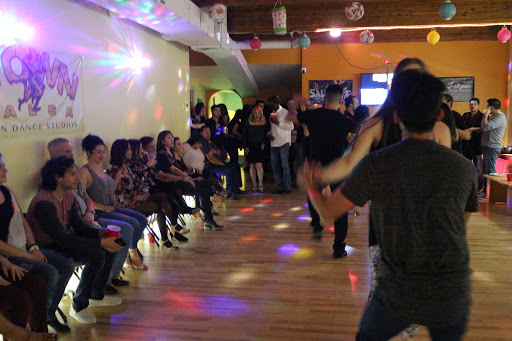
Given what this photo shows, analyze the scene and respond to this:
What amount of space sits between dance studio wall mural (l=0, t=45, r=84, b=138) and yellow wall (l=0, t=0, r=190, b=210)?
81 mm

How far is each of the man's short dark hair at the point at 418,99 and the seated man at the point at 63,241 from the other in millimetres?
2340

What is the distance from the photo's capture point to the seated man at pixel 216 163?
22.0 feet

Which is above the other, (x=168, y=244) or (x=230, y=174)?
(x=230, y=174)

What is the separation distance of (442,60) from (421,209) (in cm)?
960

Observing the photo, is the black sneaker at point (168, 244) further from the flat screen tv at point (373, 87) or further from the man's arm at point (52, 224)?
the flat screen tv at point (373, 87)

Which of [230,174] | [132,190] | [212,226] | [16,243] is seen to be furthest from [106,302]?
[230,174]

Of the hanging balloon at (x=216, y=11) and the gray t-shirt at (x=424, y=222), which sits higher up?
the hanging balloon at (x=216, y=11)

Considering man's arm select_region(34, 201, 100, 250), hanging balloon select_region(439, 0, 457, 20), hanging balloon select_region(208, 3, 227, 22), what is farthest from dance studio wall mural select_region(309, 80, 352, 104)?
man's arm select_region(34, 201, 100, 250)

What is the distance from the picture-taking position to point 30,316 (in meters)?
2.49

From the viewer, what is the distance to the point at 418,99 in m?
1.33

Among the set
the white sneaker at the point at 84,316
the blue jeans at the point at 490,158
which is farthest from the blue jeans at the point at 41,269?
the blue jeans at the point at 490,158

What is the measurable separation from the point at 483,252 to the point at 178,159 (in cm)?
352

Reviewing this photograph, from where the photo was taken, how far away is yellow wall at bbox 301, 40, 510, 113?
9.76 metres

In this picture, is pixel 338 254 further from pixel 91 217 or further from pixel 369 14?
pixel 369 14
